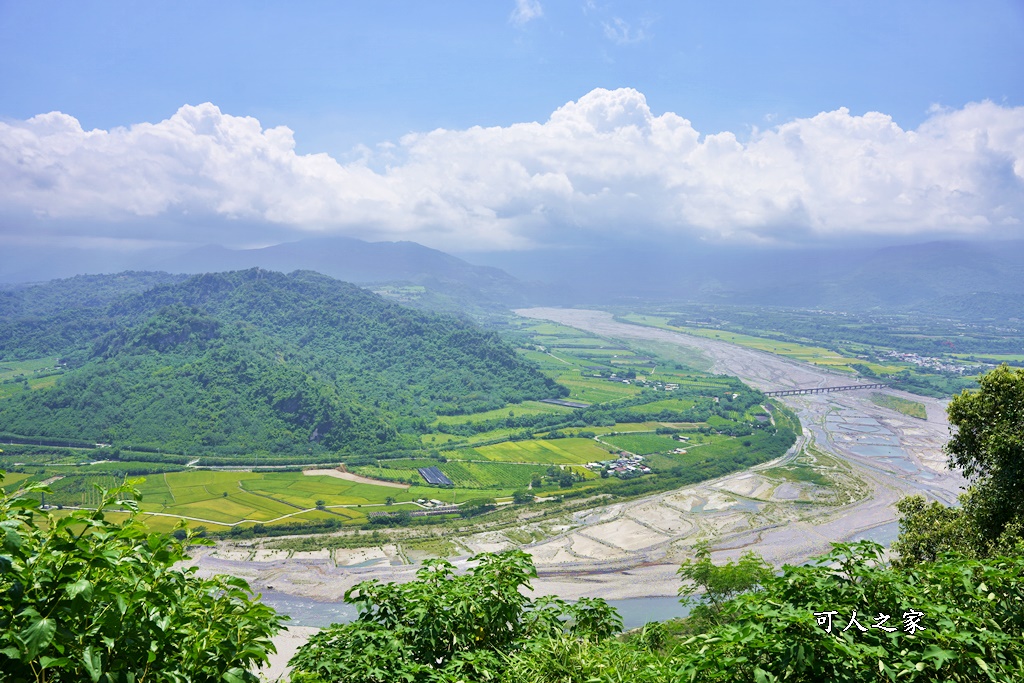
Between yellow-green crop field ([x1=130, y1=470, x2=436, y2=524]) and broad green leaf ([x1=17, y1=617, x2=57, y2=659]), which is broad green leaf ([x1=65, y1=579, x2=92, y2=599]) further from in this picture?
yellow-green crop field ([x1=130, y1=470, x2=436, y2=524])

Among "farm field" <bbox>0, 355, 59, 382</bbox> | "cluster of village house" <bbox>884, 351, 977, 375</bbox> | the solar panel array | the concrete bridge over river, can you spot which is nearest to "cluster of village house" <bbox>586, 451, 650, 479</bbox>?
the solar panel array

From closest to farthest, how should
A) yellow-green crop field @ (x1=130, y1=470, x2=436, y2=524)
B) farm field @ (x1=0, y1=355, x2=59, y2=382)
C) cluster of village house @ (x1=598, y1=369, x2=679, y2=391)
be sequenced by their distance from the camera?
yellow-green crop field @ (x1=130, y1=470, x2=436, y2=524)
cluster of village house @ (x1=598, y1=369, x2=679, y2=391)
farm field @ (x1=0, y1=355, x2=59, y2=382)

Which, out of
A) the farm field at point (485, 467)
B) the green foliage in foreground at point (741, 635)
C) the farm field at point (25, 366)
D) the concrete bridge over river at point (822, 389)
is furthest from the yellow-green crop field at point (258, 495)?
the farm field at point (25, 366)

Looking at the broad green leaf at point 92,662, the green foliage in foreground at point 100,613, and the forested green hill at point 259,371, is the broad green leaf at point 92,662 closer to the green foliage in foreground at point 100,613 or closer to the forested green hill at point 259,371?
the green foliage in foreground at point 100,613

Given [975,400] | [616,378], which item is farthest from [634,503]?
[616,378]

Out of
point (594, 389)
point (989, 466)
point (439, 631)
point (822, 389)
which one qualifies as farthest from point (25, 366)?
point (822, 389)
